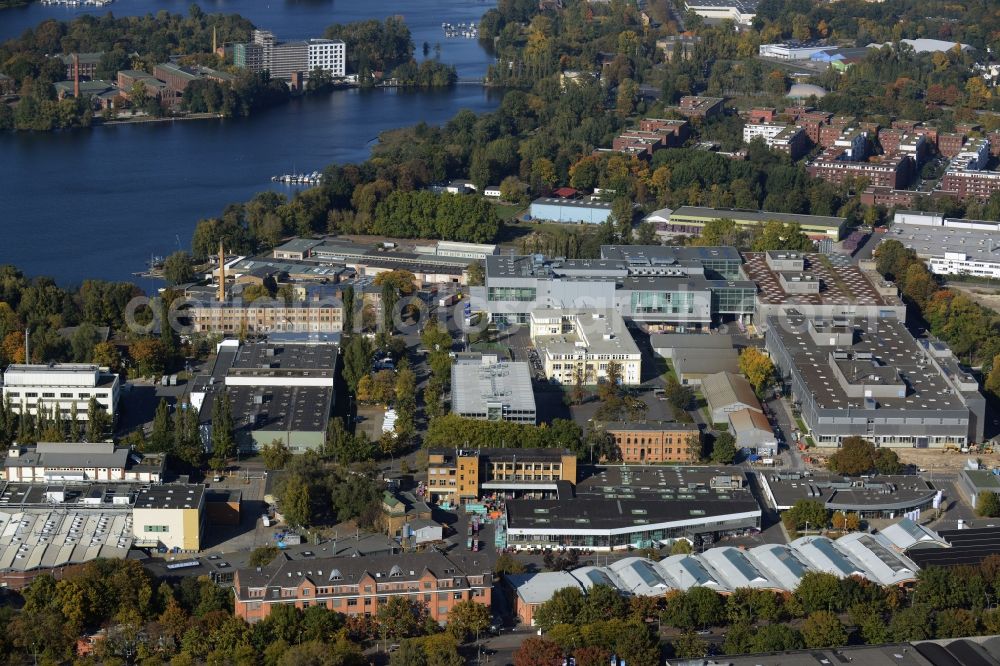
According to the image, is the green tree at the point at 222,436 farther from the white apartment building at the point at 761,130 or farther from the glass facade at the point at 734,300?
the white apartment building at the point at 761,130

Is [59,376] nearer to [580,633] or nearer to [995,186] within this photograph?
[580,633]

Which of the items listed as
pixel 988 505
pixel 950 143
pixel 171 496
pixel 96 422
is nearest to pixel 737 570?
pixel 988 505

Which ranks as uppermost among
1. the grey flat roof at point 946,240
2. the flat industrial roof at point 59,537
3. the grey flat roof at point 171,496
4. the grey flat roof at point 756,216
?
the grey flat roof at point 756,216

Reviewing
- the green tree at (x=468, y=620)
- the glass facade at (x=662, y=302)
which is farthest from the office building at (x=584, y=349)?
the green tree at (x=468, y=620)

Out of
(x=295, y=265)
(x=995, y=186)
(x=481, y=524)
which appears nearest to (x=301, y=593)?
(x=481, y=524)

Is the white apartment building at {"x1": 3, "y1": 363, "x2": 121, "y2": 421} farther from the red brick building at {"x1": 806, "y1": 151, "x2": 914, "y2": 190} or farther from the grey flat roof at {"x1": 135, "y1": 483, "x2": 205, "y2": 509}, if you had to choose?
the red brick building at {"x1": 806, "y1": 151, "x2": 914, "y2": 190}

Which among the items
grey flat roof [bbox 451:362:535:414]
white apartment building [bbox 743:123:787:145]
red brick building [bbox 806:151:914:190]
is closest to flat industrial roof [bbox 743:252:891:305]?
grey flat roof [bbox 451:362:535:414]
